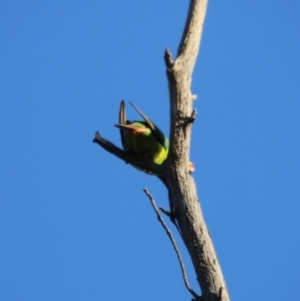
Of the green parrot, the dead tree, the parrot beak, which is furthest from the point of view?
the green parrot

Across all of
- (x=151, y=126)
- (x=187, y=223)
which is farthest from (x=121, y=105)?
(x=187, y=223)

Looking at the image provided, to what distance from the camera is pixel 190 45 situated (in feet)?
11.1

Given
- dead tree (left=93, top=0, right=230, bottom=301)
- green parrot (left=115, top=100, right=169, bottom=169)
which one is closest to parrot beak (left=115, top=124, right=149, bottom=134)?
green parrot (left=115, top=100, right=169, bottom=169)

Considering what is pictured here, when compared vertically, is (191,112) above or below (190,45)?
below

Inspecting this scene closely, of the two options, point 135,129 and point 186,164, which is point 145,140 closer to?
point 135,129

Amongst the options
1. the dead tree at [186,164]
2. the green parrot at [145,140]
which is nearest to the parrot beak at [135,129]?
the green parrot at [145,140]

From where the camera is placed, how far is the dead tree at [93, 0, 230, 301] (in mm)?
3096

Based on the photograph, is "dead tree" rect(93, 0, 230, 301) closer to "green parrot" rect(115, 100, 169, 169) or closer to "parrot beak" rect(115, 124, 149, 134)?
"parrot beak" rect(115, 124, 149, 134)

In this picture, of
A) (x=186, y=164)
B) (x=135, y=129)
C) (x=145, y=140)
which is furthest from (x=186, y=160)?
(x=145, y=140)

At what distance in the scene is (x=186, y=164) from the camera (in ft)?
11.3

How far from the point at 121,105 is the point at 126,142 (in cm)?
109

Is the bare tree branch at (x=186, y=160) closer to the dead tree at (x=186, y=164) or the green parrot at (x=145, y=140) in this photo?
the dead tree at (x=186, y=164)

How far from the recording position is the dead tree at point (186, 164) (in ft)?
10.2

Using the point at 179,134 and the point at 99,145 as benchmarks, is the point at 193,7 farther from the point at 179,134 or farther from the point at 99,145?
the point at 99,145
